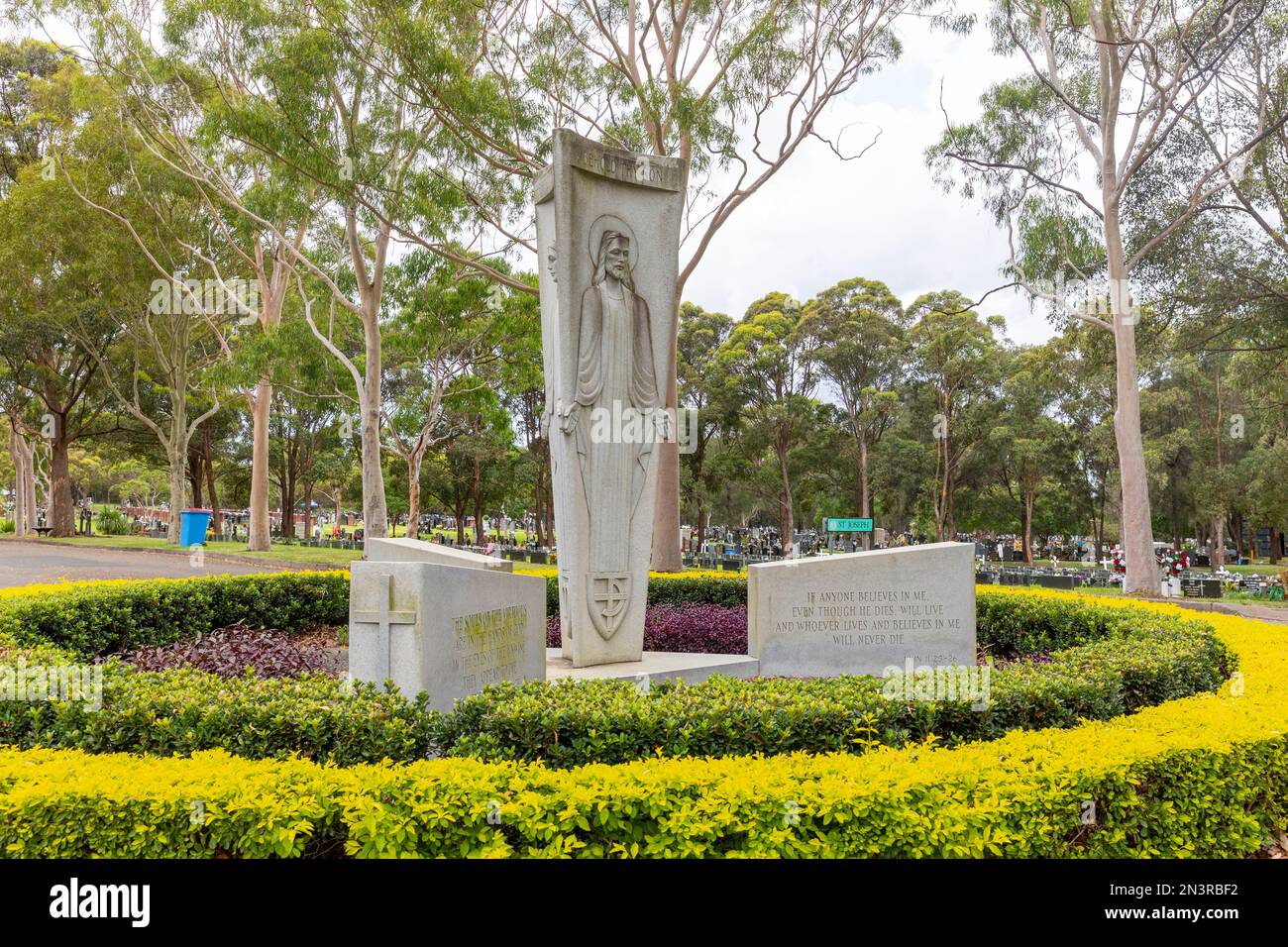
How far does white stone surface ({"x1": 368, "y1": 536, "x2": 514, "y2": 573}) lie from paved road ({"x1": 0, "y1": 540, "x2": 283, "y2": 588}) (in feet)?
23.0

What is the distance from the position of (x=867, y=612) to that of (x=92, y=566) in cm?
1972

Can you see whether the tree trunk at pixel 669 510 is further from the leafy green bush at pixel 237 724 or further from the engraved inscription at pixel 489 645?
the leafy green bush at pixel 237 724

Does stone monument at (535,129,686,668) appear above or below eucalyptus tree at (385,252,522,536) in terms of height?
below

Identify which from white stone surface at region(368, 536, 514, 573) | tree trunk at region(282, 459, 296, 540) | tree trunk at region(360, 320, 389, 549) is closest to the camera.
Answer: white stone surface at region(368, 536, 514, 573)

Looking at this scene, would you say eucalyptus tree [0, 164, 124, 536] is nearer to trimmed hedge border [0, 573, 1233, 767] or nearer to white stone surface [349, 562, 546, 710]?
trimmed hedge border [0, 573, 1233, 767]

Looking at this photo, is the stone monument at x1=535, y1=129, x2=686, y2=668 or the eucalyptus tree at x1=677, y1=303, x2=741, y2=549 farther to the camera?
the eucalyptus tree at x1=677, y1=303, x2=741, y2=549

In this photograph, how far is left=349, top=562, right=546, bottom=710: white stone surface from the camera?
5.15 meters

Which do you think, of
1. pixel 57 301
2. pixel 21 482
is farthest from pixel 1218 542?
pixel 21 482

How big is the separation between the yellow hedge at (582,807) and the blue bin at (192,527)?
26.6 m

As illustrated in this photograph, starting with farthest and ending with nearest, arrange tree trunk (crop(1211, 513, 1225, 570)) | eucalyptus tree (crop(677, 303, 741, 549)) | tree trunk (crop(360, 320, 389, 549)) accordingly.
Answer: tree trunk (crop(1211, 513, 1225, 570)) < eucalyptus tree (crop(677, 303, 741, 549)) < tree trunk (crop(360, 320, 389, 549))

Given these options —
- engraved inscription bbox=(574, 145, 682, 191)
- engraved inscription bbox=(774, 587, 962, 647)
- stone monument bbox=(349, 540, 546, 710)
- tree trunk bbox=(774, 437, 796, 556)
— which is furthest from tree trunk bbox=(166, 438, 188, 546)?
stone monument bbox=(349, 540, 546, 710)

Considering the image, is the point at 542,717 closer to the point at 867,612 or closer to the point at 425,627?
the point at 425,627

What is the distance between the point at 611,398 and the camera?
8.09m
